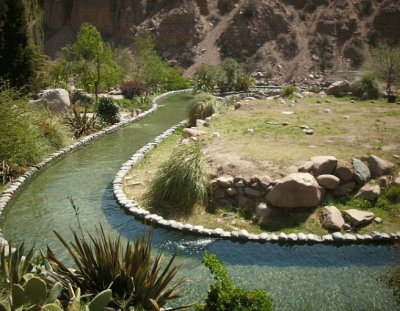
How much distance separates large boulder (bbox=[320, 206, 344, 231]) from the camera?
29.6 feet

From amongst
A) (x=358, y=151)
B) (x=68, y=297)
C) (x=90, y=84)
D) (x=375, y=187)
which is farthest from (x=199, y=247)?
(x=90, y=84)

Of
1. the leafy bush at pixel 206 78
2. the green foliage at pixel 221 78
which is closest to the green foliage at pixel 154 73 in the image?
the green foliage at pixel 221 78

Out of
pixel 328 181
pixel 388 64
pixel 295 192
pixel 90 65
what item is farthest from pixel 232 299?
pixel 388 64

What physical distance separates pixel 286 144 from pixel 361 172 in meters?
2.82

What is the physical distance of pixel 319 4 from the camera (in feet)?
149

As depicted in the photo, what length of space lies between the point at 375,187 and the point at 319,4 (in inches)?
1566

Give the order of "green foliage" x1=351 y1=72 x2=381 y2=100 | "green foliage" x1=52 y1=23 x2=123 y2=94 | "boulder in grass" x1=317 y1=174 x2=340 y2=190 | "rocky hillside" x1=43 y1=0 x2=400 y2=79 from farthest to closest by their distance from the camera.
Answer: "rocky hillside" x1=43 y1=0 x2=400 y2=79, "green foliage" x1=351 y1=72 x2=381 y2=100, "green foliage" x1=52 y1=23 x2=123 y2=94, "boulder in grass" x1=317 y1=174 x2=340 y2=190

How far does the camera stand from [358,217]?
915 centimetres

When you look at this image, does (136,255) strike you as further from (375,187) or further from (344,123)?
(344,123)

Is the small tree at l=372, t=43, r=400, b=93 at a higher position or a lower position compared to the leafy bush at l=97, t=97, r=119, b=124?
higher

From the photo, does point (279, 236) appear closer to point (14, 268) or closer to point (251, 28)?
point (14, 268)

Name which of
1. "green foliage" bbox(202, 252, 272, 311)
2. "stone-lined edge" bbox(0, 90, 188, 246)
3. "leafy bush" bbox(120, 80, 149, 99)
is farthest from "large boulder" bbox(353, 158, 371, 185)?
"leafy bush" bbox(120, 80, 149, 99)

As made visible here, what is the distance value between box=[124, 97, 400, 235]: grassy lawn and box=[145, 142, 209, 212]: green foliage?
10.6 inches

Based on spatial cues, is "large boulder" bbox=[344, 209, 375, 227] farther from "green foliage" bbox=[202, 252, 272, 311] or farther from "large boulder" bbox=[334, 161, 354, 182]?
"green foliage" bbox=[202, 252, 272, 311]
